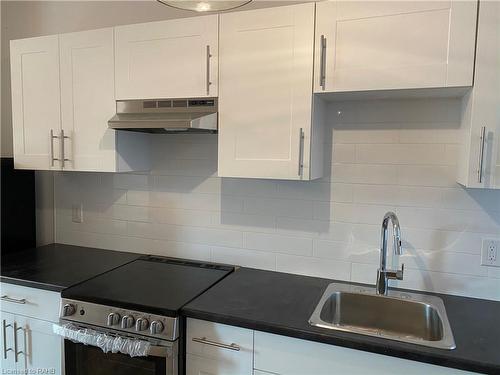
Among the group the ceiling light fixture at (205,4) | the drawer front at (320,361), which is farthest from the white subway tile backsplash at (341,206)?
the ceiling light fixture at (205,4)

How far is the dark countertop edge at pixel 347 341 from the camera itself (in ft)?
4.14

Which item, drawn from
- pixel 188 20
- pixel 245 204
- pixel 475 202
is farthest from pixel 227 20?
pixel 475 202

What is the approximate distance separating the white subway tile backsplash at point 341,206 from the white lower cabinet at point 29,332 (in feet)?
2.15

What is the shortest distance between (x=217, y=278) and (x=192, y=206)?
501 millimetres

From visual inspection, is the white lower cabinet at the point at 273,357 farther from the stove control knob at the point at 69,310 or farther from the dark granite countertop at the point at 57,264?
the dark granite countertop at the point at 57,264

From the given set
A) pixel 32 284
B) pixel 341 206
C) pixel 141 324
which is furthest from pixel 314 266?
pixel 32 284

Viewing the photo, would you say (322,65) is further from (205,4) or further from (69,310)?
(69,310)

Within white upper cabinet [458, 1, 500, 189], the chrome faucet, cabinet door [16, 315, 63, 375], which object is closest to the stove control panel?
cabinet door [16, 315, 63, 375]

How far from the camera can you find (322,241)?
2031mm

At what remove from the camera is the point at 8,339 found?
2.05m

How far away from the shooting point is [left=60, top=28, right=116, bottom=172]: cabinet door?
2.04 metres

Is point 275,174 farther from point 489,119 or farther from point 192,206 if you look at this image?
point 489,119

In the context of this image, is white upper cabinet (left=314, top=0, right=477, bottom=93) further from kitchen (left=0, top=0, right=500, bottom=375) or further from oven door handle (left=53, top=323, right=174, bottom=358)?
oven door handle (left=53, top=323, right=174, bottom=358)

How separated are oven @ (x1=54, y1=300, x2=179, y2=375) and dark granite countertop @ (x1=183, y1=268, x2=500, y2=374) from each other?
6.6 inches
